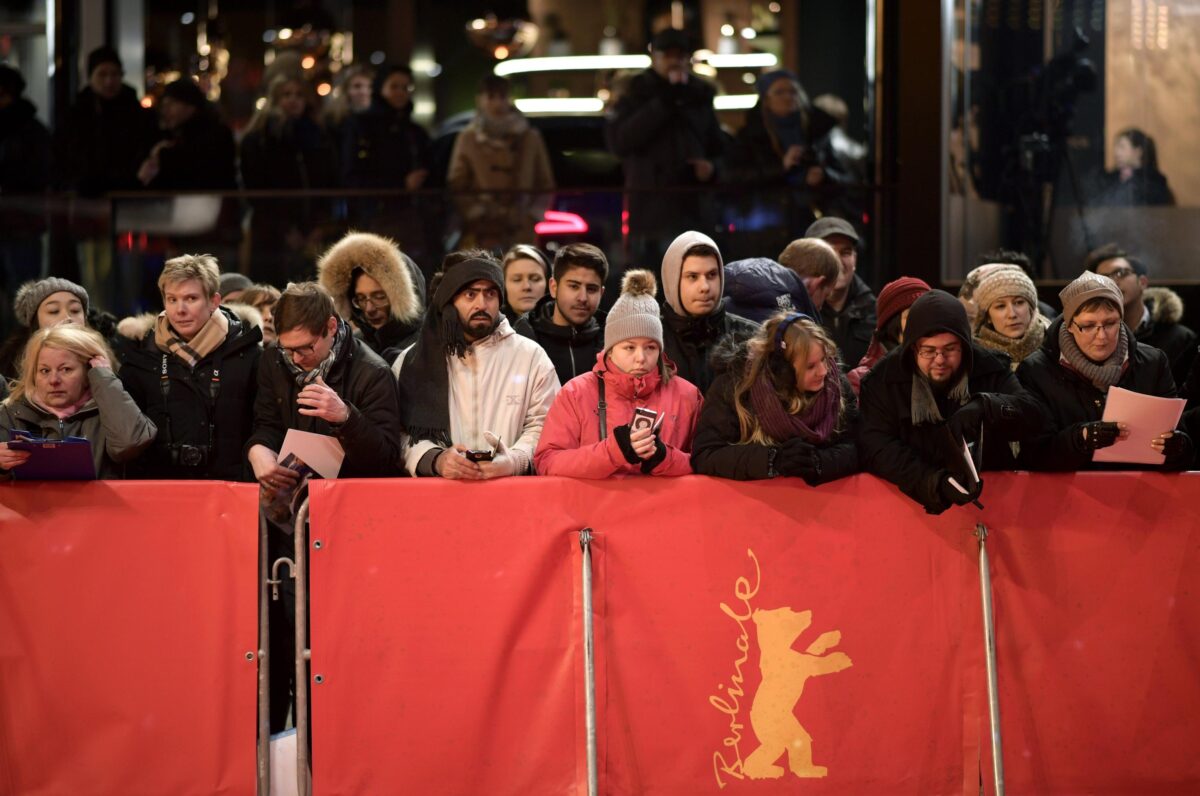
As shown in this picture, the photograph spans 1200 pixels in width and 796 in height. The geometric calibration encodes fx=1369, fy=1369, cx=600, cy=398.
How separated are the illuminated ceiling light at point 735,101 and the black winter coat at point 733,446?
6.23 metres

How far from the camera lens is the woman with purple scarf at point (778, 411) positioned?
577 centimetres

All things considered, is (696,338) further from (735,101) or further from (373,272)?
(735,101)

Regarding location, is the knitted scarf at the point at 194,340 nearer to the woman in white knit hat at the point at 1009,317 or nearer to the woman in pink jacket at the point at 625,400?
the woman in pink jacket at the point at 625,400

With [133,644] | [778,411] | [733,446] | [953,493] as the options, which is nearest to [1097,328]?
[953,493]

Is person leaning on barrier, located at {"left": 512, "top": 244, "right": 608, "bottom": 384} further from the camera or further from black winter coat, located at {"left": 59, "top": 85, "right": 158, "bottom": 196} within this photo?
black winter coat, located at {"left": 59, "top": 85, "right": 158, "bottom": 196}

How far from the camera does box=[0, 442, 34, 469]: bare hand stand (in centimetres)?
588

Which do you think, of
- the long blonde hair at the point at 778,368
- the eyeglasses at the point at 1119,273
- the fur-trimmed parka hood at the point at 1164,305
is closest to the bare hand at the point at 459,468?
the long blonde hair at the point at 778,368

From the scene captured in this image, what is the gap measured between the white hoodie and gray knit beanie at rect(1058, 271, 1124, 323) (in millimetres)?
2424

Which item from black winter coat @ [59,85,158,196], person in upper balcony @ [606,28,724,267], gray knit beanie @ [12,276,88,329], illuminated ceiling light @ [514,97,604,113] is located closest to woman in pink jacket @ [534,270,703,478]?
gray knit beanie @ [12,276,88,329]

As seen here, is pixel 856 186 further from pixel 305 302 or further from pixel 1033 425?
pixel 305 302

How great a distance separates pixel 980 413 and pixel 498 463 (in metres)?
2.09

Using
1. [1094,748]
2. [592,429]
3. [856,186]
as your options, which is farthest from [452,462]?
[856,186]

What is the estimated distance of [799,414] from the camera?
588cm

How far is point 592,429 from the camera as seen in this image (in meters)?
6.06
